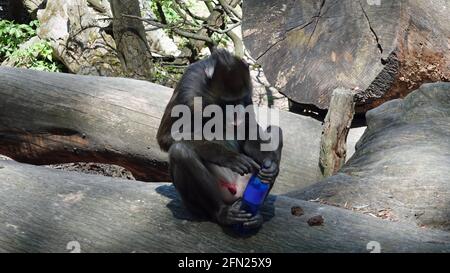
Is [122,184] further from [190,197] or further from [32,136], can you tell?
[32,136]

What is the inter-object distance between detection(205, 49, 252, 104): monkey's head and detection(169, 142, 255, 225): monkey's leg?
0.39 meters

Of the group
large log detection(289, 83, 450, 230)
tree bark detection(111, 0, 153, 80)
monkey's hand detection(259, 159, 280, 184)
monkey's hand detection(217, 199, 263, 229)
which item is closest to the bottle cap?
monkey's hand detection(259, 159, 280, 184)

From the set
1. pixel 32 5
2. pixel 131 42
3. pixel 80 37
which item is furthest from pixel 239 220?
pixel 32 5

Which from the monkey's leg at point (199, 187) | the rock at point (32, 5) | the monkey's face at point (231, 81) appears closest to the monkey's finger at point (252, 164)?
the monkey's leg at point (199, 187)

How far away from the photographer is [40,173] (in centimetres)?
439

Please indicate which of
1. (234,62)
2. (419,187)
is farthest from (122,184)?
(419,187)

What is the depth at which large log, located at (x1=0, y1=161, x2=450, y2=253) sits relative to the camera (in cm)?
339

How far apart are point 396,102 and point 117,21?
3925 millimetres

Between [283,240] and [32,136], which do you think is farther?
[32,136]

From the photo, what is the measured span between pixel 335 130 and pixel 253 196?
2400mm

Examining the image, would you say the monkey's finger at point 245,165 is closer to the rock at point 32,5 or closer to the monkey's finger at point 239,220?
the monkey's finger at point 239,220

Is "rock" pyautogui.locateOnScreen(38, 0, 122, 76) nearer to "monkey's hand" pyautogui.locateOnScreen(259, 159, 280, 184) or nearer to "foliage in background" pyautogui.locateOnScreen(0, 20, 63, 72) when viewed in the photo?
"foliage in background" pyautogui.locateOnScreen(0, 20, 63, 72)

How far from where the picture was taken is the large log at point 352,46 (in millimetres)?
5965

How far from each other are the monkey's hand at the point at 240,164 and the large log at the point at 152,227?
0.30 metres
